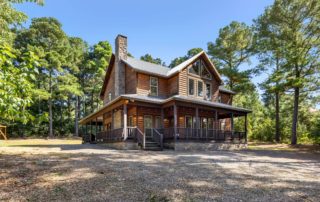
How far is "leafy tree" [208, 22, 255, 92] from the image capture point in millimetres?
31500

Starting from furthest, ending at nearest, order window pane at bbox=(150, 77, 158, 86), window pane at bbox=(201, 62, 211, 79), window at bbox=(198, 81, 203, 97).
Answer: window pane at bbox=(201, 62, 211, 79) → window at bbox=(198, 81, 203, 97) → window pane at bbox=(150, 77, 158, 86)

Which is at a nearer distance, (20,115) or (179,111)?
(20,115)

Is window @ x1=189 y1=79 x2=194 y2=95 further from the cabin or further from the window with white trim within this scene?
the window with white trim

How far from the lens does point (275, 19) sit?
77.2ft

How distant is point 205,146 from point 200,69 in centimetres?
775

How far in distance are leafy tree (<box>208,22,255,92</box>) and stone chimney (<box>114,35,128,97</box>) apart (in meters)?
16.0

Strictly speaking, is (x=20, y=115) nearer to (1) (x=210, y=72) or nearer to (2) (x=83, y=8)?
(2) (x=83, y=8)

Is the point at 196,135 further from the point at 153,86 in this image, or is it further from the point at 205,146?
the point at 153,86

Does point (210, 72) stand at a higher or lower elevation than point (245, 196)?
higher

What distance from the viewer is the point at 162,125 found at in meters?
17.5

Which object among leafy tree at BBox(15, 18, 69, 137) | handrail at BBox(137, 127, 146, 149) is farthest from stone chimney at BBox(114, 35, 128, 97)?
leafy tree at BBox(15, 18, 69, 137)

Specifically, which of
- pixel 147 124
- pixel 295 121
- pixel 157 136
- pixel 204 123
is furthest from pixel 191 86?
pixel 295 121

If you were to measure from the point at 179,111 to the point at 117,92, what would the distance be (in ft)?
19.4

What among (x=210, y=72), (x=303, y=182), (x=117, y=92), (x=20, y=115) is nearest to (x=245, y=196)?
(x=303, y=182)
